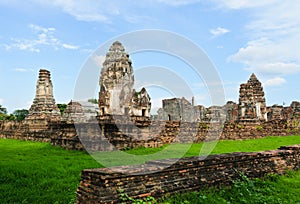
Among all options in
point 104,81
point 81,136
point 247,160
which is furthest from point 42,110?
point 247,160

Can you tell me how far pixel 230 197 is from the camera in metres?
5.90

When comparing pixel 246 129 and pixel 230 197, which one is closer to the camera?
pixel 230 197

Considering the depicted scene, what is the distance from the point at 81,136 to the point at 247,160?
211 inches

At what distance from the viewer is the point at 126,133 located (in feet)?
34.7

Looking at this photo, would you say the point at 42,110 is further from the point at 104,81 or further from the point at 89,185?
the point at 89,185

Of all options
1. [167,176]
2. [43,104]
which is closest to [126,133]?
[167,176]

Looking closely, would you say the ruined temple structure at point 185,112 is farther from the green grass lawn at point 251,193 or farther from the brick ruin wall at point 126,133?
the green grass lawn at point 251,193

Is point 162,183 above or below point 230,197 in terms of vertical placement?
above

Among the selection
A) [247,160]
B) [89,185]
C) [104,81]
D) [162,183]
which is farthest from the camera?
[104,81]

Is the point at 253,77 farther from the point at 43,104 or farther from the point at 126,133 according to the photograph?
the point at 126,133

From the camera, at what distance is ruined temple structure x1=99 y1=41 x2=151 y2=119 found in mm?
14930

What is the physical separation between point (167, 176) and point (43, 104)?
1630cm

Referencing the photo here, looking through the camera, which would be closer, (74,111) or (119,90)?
(119,90)

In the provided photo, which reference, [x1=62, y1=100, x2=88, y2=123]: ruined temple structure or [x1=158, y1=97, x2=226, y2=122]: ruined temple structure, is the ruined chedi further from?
[x1=158, y1=97, x2=226, y2=122]: ruined temple structure
